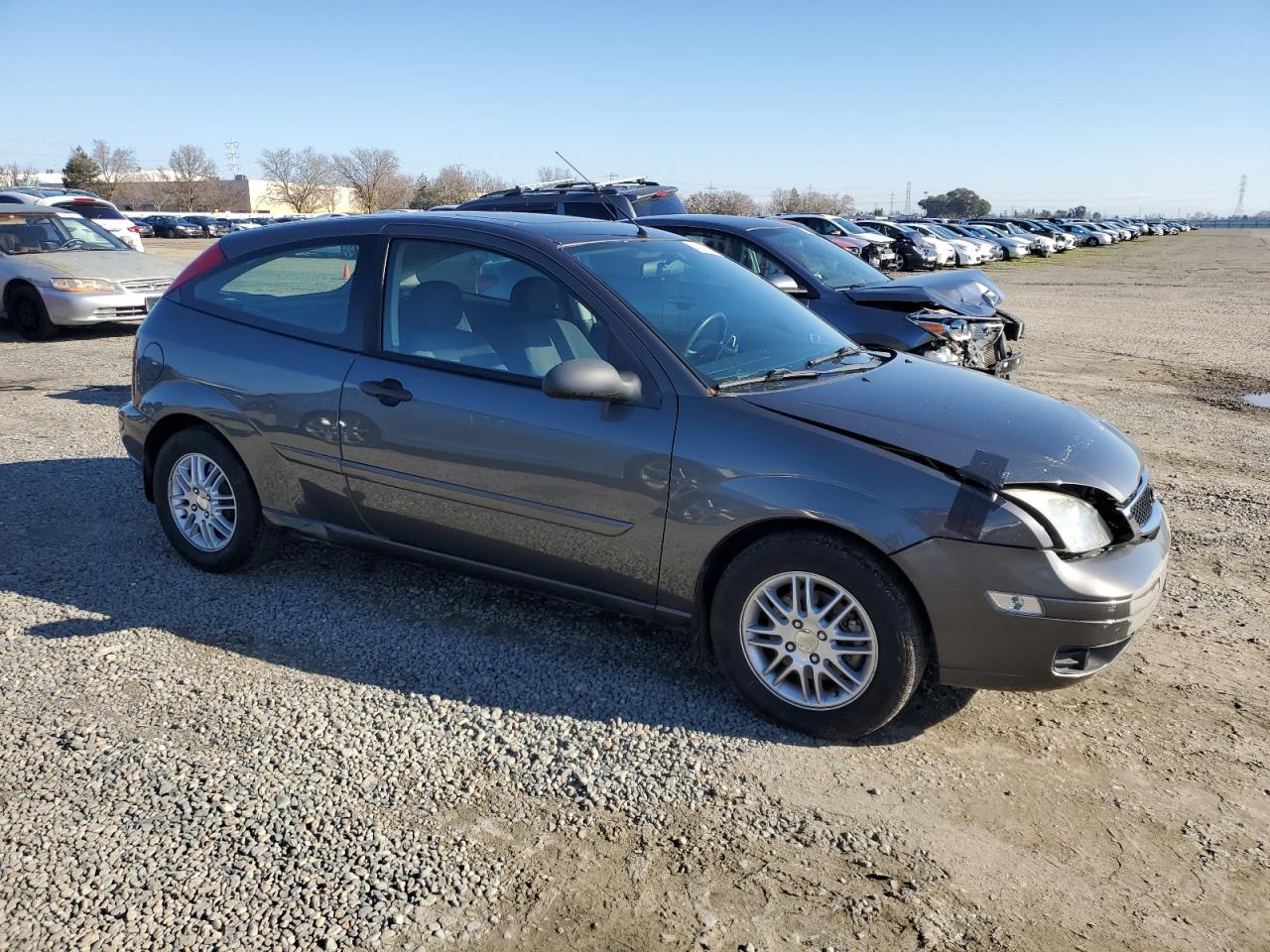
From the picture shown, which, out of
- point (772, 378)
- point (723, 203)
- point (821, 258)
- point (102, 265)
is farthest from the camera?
point (723, 203)

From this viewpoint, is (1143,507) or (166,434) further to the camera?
(166,434)

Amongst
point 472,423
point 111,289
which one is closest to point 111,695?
point 472,423

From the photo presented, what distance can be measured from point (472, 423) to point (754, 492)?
122 cm

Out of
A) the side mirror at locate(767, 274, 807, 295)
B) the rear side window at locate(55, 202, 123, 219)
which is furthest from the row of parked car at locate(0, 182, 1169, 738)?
the rear side window at locate(55, 202, 123, 219)

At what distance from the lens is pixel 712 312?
4.20 meters

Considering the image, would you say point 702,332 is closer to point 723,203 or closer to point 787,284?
point 787,284

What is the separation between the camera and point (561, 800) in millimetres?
3133

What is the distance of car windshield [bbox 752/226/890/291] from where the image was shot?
8266 mm

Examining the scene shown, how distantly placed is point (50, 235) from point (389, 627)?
1114 centimetres

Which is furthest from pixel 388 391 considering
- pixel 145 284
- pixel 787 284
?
pixel 145 284

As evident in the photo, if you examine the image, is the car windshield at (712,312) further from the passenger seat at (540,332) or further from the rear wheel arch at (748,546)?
the rear wheel arch at (748,546)

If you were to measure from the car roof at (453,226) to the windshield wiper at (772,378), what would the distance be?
3.19 feet

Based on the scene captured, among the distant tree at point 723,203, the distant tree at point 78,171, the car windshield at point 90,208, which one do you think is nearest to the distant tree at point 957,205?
the distant tree at point 723,203

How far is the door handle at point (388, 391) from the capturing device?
161 inches
